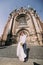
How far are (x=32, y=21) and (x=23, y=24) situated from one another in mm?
720

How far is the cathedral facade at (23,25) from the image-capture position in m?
10.0

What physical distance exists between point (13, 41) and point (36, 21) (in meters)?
2.51

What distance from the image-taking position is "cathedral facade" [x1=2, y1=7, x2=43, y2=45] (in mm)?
10000

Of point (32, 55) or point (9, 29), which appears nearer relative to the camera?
point (32, 55)

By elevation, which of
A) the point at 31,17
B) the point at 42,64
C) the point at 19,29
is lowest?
the point at 42,64

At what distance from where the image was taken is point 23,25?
10.9m

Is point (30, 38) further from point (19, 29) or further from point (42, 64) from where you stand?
point (42, 64)

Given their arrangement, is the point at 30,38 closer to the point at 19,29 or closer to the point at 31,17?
the point at 19,29

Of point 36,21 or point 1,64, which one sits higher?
point 36,21

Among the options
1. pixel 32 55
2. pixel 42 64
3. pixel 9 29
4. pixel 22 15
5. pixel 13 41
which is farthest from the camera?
pixel 22 15

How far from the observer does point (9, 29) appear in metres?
10.6

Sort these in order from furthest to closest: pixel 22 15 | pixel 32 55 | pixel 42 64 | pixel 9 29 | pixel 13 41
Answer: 1. pixel 22 15
2. pixel 9 29
3. pixel 13 41
4. pixel 32 55
5. pixel 42 64

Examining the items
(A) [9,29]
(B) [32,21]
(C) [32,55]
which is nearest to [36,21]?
(B) [32,21]

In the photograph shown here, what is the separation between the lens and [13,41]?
964 centimetres
